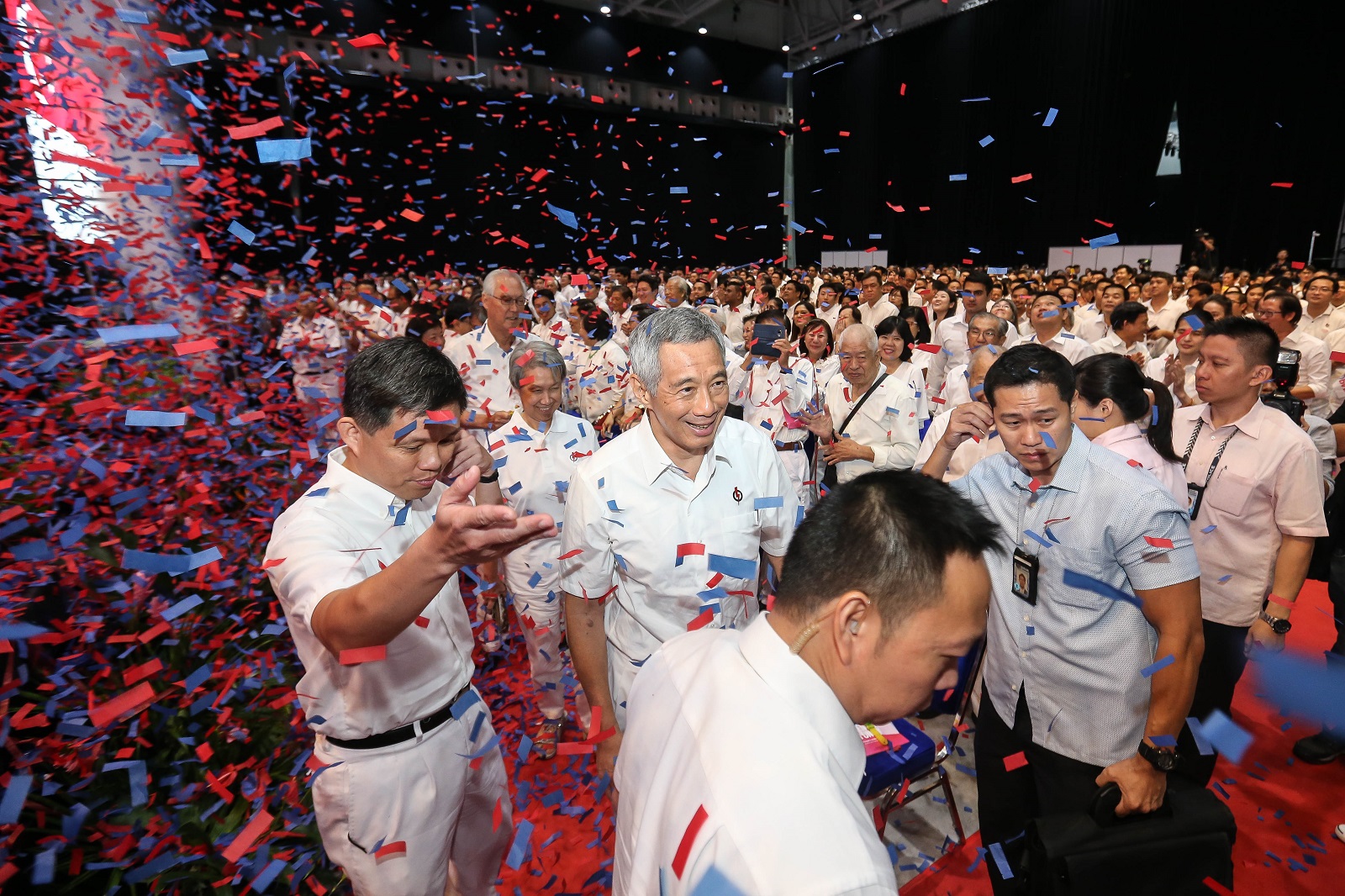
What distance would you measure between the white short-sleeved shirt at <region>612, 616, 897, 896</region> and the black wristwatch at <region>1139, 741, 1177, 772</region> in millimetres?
1362

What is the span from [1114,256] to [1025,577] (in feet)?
50.2

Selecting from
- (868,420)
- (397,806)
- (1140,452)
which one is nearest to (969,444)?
(868,420)

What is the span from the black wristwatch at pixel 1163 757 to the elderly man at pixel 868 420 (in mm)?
2328

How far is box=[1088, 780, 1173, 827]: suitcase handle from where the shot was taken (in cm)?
184

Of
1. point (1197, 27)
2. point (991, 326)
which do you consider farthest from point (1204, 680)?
point (1197, 27)

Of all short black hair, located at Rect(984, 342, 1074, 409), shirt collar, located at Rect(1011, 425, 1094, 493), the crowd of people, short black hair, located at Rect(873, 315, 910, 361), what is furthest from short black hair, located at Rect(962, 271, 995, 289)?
shirt collar, located at Rect(1011, 425, 1094, 493)

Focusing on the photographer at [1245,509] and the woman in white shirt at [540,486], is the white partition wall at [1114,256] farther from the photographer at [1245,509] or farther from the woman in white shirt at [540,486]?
the woman in white shirt at [540,486]

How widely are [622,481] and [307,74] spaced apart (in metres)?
16.2

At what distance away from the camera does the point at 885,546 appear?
1065 millimetres

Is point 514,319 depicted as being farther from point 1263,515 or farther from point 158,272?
point 158,272

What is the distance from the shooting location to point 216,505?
4.54m

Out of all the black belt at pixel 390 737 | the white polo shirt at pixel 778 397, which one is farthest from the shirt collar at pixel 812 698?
the white polo shirt at pixel 778 397

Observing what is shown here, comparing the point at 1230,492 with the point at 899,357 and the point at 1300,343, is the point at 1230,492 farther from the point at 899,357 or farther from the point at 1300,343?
the point at 1300,343

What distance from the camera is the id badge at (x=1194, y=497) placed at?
9.26 ft
